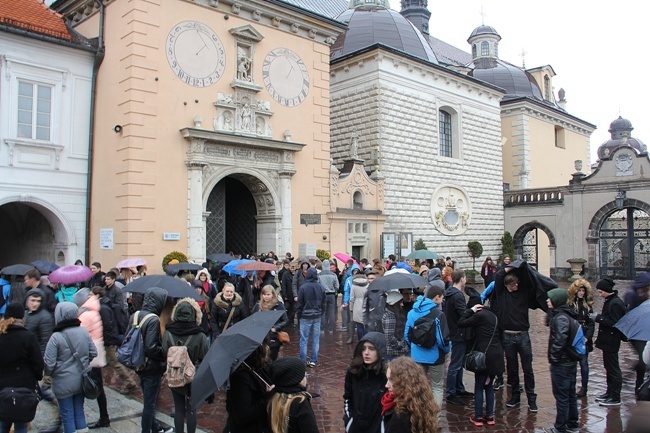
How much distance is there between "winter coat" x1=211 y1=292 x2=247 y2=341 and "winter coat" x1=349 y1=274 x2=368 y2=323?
2.82 metres

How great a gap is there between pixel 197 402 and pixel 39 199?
549 inches

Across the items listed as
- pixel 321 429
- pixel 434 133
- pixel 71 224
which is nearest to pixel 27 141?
pixel 71 224

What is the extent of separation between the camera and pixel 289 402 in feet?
12.0

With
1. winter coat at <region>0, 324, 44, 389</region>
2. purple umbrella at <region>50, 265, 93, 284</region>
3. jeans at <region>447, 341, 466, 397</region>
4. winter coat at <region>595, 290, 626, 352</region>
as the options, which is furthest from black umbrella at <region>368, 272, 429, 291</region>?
purple umbrella at <region>50, 265, 93, 284</region>

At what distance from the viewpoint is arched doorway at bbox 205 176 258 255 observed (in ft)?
60.0

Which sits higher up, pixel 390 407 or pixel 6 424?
pixel 390 407

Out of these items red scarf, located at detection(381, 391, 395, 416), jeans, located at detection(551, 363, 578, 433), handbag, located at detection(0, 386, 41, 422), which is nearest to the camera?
red scarf, located at detection(381, 391, 395, 416)

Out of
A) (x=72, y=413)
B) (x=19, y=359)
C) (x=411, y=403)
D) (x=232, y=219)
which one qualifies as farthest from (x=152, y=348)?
(x=232, y=219)

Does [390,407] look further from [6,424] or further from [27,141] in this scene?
[27,141]

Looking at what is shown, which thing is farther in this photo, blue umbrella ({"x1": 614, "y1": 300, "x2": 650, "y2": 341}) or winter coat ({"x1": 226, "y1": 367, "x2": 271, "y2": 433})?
blue umbrella ({"x1": 614, "y1": 300, "x2": 650, "y2": 341})

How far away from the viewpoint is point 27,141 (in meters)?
15.1

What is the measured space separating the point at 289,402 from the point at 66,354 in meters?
3.23

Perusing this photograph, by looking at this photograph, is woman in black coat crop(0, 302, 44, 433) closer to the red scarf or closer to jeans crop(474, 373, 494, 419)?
the red scarf

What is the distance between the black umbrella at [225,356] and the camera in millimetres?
3564
